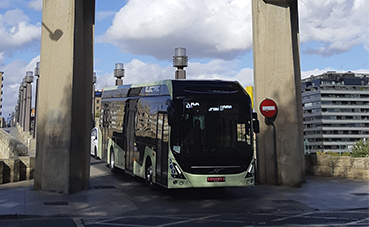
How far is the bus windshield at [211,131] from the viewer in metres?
11.4

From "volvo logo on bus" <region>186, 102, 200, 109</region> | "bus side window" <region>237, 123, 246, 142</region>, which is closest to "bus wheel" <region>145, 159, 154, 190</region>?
"volvo logo on bus" <region>186, 102, 200, 109</region>

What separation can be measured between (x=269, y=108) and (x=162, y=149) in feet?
15.7

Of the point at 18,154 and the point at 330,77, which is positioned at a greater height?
the point at 330,77

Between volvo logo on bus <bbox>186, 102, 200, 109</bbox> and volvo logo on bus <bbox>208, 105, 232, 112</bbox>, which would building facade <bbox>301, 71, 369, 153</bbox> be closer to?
volvo logo on bus <bbox>208, 105, 232, 112</bbox>

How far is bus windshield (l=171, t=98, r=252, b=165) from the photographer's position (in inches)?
448

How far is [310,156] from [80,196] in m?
10.3

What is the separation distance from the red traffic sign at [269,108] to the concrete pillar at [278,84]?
22cm

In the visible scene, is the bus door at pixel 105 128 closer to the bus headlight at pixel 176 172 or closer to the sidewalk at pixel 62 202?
the sidewalk at pixel 62 202

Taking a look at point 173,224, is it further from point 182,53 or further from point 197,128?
point 182,53

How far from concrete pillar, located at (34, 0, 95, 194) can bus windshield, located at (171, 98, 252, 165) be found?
358 centimetres

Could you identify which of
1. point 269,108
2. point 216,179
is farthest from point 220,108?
point 269,108

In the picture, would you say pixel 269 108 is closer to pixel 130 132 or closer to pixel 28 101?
pixel 130 132

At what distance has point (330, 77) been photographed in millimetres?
170000

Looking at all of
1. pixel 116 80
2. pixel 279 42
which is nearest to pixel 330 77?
pixel 116 80
